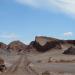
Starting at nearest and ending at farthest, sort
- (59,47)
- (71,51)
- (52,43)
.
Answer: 1. (71,51)
2. (59,47)
3. (52,43)

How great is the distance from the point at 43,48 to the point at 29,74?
156637mm

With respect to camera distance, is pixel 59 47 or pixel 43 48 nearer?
pixel 59 47

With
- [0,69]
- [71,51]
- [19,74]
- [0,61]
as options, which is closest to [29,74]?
[19,74]

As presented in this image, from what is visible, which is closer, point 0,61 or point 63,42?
point 0,61

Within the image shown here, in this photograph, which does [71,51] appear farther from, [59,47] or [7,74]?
[7,74]

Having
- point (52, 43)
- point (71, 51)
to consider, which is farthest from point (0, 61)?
point (52, 43)

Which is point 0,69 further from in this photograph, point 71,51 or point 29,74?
point 71,51

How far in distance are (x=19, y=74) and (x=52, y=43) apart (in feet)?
491

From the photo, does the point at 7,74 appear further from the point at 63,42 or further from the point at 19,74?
the point at 63,42

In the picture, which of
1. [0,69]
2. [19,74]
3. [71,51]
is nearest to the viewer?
[19,74]

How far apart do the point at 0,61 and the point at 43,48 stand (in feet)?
473

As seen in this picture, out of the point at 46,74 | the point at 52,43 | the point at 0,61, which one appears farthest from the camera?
the point at 52,43

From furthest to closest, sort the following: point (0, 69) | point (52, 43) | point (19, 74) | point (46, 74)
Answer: point (52, 43) → point (0, 69) → point (19, 74) → point (46, 74)

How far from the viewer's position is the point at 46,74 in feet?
110
